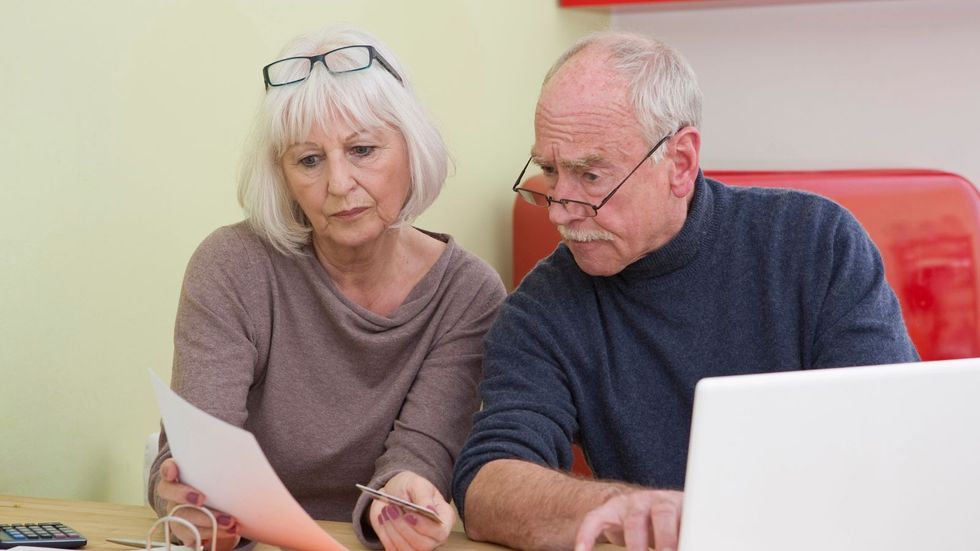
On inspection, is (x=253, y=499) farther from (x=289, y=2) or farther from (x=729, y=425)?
(x=289, y=2)

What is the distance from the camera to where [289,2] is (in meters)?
2.34

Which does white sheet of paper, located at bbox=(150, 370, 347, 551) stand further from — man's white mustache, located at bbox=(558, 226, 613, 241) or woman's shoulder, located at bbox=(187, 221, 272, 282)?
man's white mustache, located at bbox=(558, 226, 613, 241)

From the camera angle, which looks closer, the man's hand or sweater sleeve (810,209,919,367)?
the man's hand

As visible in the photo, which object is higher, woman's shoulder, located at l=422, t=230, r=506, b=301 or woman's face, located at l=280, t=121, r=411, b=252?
woman's face, located at l=280, t=121, r=411, b=252

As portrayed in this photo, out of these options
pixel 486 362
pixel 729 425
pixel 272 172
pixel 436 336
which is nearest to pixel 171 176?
pixel 272 172

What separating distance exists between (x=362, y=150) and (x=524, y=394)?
0.41 metres

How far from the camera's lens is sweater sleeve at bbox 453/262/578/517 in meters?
1.53

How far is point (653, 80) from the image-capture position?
1640mm

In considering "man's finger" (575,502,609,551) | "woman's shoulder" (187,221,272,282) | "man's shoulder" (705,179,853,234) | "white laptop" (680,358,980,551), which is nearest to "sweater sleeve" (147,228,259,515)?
"woman's shoulder" (187,221,272,282)

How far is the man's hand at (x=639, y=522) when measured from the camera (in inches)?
43.6

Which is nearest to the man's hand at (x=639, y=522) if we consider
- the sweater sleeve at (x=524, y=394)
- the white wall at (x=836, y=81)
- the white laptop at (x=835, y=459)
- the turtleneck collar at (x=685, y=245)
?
the white laptop at (x=835, y=459)

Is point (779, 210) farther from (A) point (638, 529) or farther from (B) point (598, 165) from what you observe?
(A) point (638, 529)

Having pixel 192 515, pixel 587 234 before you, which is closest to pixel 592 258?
pixel 587 234

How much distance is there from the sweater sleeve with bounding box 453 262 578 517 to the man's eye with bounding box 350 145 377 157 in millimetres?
282
